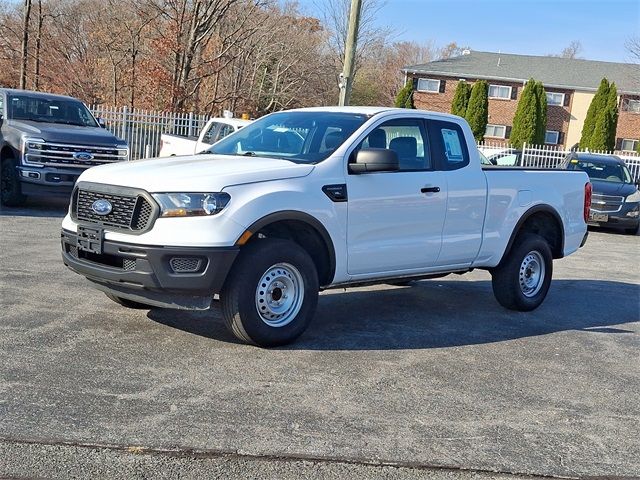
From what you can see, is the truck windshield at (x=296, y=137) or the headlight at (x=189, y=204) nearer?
the headlight at (x=189, y=204)

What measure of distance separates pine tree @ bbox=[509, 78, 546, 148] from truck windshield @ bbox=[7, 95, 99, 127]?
31.7 m

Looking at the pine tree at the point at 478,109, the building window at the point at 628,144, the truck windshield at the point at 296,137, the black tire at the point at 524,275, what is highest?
the pine tree at the point at 478,109

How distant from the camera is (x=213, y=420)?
4.38 meters

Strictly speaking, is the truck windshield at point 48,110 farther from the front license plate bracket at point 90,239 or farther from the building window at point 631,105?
the building window at point 631,105

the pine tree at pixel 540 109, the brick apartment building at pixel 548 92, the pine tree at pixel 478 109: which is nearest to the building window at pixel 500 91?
the brick apartment building at pixel 548 92

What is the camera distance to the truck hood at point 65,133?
12211mm

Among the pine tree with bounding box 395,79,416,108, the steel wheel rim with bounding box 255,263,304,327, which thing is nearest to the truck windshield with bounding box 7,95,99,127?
the steel wheel rim with bounding box 255,263,304,327

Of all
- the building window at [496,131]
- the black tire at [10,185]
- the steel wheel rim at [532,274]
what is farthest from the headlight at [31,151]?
the building window at [496,131]

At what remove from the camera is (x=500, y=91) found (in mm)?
47969

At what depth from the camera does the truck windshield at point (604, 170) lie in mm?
18125

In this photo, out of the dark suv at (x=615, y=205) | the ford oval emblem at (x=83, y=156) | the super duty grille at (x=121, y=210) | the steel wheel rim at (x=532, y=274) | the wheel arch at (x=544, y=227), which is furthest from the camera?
the dark suv at (x=615, y=205)

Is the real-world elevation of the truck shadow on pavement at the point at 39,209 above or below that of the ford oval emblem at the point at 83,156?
below

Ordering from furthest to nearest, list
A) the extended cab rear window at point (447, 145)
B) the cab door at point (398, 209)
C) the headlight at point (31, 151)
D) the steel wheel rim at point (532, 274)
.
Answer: the headlight at point (31, 151)
the steel wheel rim at point (532, 274)
the extended cab rear window at point (447, 145)
the cab door at point (398, 209)

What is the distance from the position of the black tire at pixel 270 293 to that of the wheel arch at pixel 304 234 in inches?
6.6
